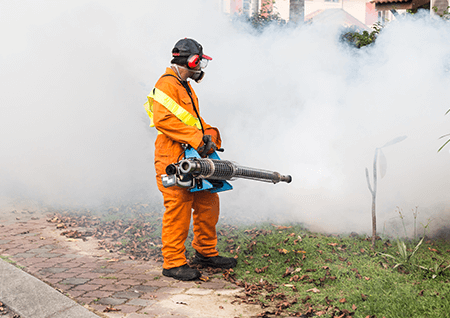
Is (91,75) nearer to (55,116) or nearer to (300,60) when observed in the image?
(55,116)

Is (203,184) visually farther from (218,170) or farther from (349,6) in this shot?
(349,6)

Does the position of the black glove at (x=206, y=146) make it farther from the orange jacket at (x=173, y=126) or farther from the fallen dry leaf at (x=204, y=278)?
the fallen dry leaf at (x=204, y=278)

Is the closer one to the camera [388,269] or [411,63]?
[388,269]

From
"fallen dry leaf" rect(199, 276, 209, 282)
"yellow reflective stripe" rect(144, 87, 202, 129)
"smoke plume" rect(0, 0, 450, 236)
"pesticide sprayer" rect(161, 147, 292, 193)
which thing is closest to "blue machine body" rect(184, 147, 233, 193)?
"pesticide sprayer" rect(161, 147, 292, 193)

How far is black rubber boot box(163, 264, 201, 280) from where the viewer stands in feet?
12.6

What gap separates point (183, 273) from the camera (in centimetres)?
387

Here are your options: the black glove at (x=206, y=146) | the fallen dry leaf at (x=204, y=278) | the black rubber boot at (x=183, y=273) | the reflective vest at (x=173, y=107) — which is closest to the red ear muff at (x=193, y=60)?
the reflective vest at (x=173, y=107)

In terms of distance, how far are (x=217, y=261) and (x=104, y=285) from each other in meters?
1.15

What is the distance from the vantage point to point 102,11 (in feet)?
29.3

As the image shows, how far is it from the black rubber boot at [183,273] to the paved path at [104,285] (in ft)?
0.18

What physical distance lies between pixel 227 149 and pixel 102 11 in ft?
14.5

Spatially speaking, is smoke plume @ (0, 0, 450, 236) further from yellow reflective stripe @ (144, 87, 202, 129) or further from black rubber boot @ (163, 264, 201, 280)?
yellow reflective stripe @ (144, 87, 202, 129)

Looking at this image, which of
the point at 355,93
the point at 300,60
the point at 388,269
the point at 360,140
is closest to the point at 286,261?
the point at 388,269

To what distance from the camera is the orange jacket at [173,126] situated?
12.3ft
